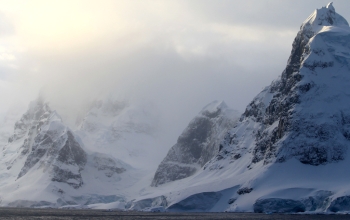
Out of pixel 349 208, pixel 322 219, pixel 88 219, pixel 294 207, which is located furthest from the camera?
pixel 294 207

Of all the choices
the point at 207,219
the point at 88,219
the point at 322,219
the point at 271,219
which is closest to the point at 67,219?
the point at 88,219

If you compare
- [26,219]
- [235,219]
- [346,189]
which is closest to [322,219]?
[235,219]

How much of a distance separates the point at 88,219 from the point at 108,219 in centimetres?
603

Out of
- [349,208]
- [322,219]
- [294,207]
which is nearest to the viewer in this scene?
[322,219]

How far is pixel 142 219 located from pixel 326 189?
69.5 metres

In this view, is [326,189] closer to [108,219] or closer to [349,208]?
[349,208]

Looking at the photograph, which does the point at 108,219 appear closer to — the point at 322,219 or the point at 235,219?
the point at 235,219

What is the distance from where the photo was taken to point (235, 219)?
537 feet

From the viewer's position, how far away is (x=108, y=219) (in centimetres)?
16775

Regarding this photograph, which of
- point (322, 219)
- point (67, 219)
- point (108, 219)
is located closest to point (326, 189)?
point (322, 219)

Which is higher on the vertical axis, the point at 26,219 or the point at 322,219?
the point at 26,219

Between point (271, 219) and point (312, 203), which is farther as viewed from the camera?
point (312, 203)

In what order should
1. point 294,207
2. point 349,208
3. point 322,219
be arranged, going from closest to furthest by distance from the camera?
1. point 322,219
2. point 349,208
3. point 294,207

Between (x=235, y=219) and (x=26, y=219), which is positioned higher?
(x=26, y=219)
